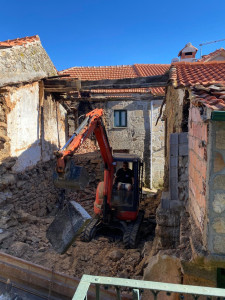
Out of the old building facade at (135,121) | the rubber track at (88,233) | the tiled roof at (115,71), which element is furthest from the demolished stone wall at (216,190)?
the tiled roof at (115,71)

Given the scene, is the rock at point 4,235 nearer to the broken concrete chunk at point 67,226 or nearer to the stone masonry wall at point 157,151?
the broken concrete chunk at point 67,226

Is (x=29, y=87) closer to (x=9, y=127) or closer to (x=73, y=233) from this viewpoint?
(x=9, y=127)

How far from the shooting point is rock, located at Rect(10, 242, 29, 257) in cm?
485

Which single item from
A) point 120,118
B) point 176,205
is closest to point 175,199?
point 176,205

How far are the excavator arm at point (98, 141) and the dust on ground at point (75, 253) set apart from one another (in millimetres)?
1420

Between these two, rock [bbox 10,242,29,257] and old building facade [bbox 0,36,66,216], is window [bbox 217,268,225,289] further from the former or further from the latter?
old building facade [bbox 0,36,66,216]

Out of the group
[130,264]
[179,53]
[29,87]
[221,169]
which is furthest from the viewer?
[179,53]

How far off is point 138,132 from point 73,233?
11.6 meters

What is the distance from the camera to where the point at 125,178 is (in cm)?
723

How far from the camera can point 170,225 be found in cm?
410

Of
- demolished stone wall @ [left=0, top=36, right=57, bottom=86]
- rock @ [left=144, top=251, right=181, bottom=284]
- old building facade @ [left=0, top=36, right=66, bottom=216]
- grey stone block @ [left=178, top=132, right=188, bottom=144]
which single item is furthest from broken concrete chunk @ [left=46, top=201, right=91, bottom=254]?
demolished stone wall @ [left=0, top=36, right=57, bottom=86]

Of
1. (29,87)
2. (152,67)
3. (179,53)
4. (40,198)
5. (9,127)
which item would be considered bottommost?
(40,198)

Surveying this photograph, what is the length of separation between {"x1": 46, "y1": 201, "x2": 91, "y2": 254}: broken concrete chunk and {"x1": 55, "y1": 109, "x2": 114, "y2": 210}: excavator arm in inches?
33.1

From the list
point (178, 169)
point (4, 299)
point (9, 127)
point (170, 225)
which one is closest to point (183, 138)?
point (178, 169)
